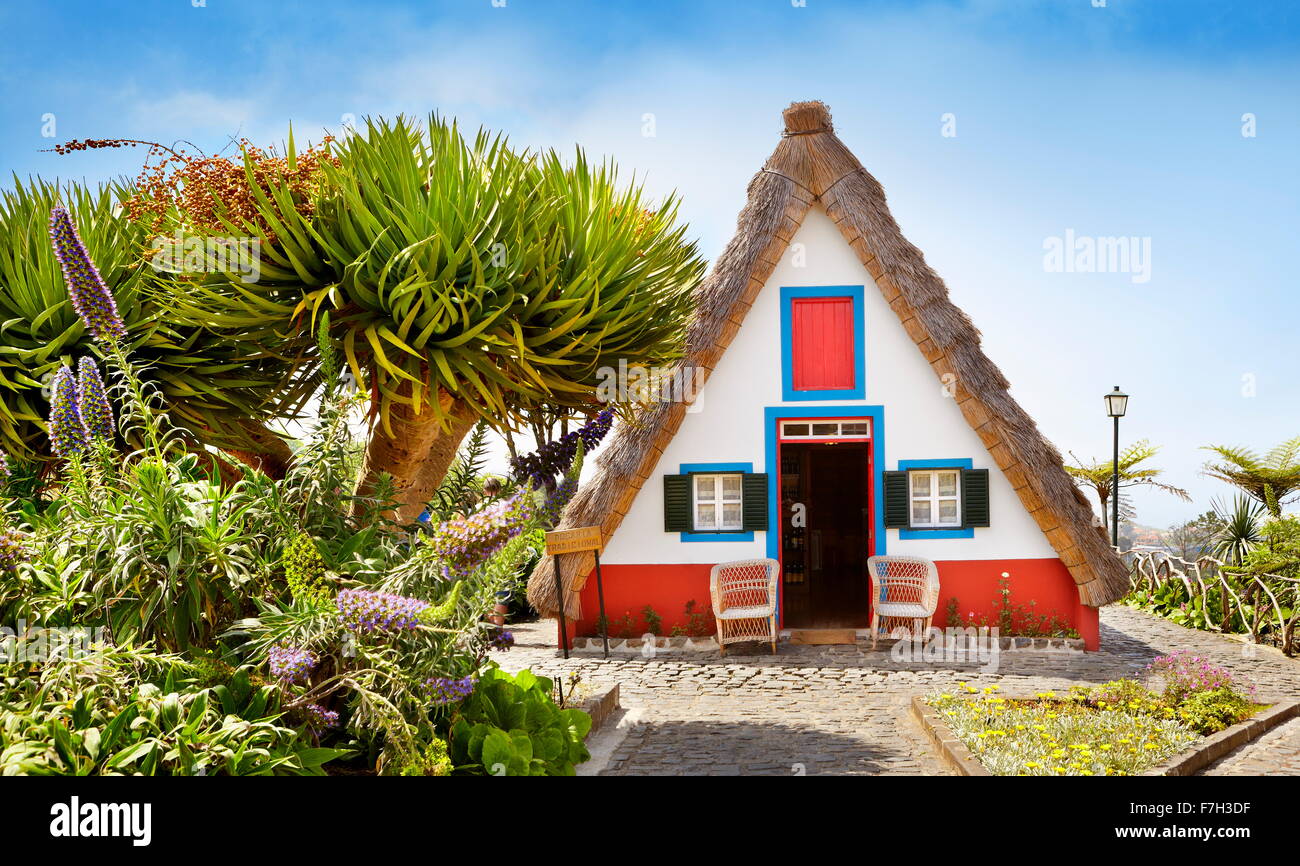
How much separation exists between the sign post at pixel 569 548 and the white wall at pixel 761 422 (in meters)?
0.81

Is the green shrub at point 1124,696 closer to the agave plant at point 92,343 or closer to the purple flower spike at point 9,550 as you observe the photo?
the agave plant at point 92,343

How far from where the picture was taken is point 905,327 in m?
12.1

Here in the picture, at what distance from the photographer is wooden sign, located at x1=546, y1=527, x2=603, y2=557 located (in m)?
11.0

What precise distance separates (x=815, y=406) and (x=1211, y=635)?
6226 mm

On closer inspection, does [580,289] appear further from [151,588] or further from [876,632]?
[876,632]

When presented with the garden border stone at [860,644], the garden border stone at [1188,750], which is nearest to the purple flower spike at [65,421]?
the garden border stone at [1188,750]

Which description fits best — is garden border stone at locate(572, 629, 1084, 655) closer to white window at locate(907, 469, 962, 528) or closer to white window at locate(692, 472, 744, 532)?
white window at locate(692, 472, 744, 532)

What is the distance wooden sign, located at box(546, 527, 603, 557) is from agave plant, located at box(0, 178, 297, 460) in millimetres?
4333

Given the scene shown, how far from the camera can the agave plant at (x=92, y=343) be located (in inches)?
247

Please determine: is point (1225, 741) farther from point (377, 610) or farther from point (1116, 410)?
point (1116, 410)
